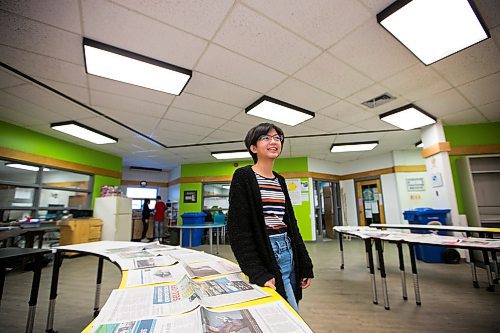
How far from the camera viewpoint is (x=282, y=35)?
233cm

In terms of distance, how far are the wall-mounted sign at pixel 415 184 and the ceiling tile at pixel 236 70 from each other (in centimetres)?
622

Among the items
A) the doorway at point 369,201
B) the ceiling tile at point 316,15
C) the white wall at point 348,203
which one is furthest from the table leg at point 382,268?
the white wall at point 348,203

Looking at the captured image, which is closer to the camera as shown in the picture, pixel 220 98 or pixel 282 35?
pixel 282 35

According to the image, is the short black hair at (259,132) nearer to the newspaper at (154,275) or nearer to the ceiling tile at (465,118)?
the newspaper at (154,275)

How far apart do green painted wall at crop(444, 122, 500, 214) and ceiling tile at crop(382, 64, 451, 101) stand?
206 centimetres

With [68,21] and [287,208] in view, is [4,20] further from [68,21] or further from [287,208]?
[287,208]

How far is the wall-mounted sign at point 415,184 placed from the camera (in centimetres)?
687

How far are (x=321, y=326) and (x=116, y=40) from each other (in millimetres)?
3653

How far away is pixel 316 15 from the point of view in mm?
2096

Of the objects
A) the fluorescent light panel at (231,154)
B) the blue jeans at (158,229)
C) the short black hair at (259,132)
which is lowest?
the blue jeans at (158,229)

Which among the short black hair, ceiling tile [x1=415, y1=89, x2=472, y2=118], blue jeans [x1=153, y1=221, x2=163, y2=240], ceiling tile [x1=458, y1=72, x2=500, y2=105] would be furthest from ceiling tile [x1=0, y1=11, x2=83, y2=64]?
blue jeans [x1=153, y1=221, x2=163, y2=240]

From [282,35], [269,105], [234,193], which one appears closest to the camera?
[234,193]

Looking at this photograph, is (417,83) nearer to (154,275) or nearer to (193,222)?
(154,275)

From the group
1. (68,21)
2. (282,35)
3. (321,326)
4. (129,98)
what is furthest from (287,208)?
(129,98)
